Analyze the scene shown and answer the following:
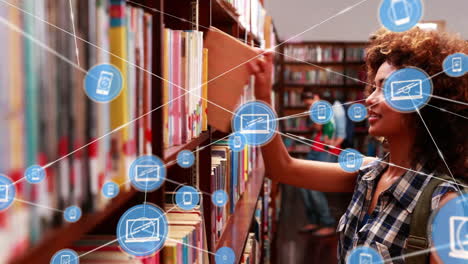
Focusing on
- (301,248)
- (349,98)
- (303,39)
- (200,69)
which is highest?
(200,69)

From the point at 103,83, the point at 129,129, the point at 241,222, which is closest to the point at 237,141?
the point at 241,222

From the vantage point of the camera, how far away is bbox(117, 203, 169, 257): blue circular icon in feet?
2.83

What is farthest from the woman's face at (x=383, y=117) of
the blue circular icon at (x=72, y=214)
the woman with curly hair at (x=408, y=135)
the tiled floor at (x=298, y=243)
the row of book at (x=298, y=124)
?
the row of book at (x=298, y=124)

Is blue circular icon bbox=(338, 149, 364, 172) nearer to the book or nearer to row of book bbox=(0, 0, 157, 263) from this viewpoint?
the book

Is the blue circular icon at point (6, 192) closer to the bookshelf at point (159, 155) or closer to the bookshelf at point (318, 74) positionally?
the bookshelf at point (159, 155)

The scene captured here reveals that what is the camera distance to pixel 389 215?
1.20m

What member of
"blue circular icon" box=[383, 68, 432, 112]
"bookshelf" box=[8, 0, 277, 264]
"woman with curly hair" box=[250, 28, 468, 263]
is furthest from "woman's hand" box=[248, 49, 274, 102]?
"blue circular icon" box=[383, 68, 432, 112]

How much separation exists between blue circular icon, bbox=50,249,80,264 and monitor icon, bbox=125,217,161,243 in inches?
4.2

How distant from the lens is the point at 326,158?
3.69 meters

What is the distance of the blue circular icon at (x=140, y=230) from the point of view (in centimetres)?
86

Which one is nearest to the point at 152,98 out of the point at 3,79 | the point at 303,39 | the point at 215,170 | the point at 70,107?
the point at 70,107

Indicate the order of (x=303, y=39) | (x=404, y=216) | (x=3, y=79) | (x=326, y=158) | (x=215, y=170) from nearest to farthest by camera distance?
(x=3, y=79)
(x=404, y=216)
(x=215, y=170)
(x=326, y=158)
(x=303, y=39)

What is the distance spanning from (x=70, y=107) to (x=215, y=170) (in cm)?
100

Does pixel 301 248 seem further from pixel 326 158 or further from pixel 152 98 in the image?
pixel 152 98
